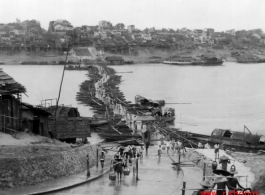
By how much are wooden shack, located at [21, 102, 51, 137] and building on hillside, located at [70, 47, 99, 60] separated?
106 m

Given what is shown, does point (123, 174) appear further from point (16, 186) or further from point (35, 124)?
point (35, 124)

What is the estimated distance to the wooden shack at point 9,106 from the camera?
1825cm

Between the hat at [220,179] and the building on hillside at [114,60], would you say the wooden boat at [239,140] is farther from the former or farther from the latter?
the building on hillside at [114,60]

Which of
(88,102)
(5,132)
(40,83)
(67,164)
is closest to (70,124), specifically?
(5,132)

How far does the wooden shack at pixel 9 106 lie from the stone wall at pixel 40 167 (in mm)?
3636

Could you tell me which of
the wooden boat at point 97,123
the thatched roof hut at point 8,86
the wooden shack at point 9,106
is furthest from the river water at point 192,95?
the thatched roof hut at point 8,86

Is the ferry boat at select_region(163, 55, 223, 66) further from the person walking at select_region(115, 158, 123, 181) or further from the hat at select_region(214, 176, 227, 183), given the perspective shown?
the hat at select_region(214, 176, 227, 183)

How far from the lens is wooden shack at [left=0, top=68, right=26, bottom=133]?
18250 millimetres

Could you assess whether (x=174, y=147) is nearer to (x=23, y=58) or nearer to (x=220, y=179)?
(x=220, y=179)

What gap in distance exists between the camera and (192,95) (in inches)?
2813

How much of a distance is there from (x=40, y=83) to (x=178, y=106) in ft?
132

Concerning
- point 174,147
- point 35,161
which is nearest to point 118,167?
point 35,161

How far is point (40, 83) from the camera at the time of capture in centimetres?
8781

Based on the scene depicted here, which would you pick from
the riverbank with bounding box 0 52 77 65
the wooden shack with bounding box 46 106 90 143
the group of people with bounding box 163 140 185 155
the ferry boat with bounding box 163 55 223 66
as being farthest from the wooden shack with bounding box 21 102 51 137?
the ferry boat with bounding box 163 55 223 66
